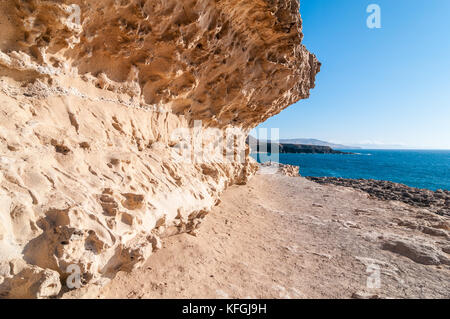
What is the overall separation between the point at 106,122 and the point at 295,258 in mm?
4906

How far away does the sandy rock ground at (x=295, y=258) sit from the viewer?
3881mm

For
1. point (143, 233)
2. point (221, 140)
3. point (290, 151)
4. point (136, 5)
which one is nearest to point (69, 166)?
point (143, 233)

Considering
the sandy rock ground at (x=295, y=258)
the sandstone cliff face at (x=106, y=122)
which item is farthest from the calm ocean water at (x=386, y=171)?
the sandstone cliff face at (x=106, y=122)

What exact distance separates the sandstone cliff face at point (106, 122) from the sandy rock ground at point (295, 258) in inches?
18.9

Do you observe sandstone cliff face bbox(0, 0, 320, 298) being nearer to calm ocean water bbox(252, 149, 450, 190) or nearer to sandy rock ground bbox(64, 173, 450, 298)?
sandy rock ground bbox(64, 173, 450, 298)

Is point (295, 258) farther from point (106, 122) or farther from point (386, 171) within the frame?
point (386, 171)

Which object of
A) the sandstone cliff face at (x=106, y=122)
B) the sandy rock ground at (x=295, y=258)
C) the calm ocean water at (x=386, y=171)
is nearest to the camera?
the sandstone cliff face at (x=106, y=122)

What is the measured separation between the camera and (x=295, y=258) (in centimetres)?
535

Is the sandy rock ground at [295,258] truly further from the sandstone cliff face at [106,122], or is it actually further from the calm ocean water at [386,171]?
the calm ocean water at [386,171]

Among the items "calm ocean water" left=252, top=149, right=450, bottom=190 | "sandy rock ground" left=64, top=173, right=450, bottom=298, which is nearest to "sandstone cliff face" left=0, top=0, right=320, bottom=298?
"sandy rock ground" left=64, top=173, right=450, bottom=298

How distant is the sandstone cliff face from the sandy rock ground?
1.58 ft

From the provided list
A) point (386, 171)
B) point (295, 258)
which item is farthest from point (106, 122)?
point (386, 171)

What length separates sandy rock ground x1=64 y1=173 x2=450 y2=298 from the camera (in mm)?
3881
